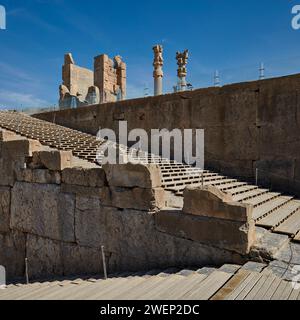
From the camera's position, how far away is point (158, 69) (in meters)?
15.8

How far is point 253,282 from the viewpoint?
3275 millimetres

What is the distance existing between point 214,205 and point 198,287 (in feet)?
4.31

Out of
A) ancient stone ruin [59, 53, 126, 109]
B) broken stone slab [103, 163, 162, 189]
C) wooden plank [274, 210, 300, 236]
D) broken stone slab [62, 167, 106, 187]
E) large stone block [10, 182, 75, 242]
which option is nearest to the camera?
wooden plank [274, 210, 300, 236]

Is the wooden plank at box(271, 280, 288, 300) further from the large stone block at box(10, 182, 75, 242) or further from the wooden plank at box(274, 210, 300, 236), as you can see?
the large stone block at box(10, 182, 75, 242)

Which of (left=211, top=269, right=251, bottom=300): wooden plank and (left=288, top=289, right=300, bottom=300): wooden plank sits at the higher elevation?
(left=288, top=289, right=300, bottom=300): wooden plank

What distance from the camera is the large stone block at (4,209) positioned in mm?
6938

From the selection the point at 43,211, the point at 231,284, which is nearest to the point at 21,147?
the point at 43,211

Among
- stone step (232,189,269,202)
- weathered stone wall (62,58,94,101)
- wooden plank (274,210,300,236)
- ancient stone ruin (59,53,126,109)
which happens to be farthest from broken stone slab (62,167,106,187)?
weathered stone wall (62,58,94,101)

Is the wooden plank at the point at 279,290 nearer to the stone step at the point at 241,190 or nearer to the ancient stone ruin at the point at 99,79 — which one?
the stone step at the point at 241,190

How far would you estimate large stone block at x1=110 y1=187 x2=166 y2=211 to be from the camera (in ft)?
16.0

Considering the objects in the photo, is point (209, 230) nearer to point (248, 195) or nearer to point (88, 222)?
point (88, 222)
